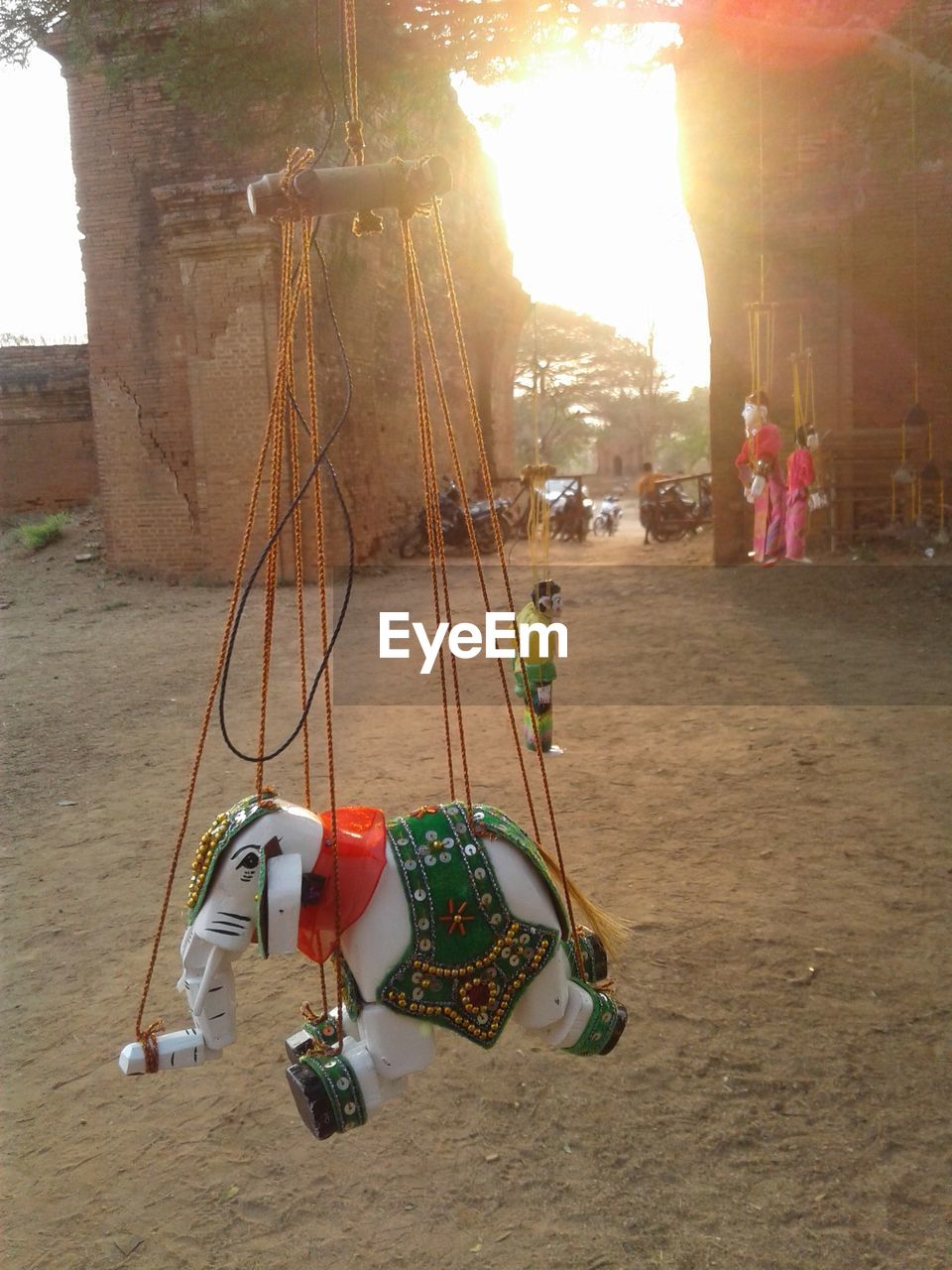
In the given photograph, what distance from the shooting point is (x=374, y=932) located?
1.97m

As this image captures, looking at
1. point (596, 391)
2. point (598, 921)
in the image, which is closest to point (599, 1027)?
point (598, 921)

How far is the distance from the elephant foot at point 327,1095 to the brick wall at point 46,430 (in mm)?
16214

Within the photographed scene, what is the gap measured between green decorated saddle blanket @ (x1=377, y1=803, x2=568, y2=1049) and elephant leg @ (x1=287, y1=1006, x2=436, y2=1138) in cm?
5

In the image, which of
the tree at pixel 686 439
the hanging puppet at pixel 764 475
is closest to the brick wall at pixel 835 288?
the hanging puppet at pixel 764 475

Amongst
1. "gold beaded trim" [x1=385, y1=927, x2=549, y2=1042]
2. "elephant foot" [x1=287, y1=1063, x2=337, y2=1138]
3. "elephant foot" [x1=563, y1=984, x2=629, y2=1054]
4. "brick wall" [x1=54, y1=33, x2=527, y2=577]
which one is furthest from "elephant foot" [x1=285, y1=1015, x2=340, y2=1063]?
"brick wall" [x1=54, y1=33, x2=527, y2=577]

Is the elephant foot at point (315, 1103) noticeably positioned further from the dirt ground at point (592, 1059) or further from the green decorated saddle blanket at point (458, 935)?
the dirt ground at point (592, 1059)

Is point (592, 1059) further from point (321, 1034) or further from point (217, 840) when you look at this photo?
point (217, 840)

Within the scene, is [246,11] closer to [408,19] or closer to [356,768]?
[408,19]

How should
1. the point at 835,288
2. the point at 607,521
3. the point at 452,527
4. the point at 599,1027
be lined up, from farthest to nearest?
the point at 607,521
the point at 452,527
the point at 835,288
the point at 599,1027

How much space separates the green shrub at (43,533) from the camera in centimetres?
1552

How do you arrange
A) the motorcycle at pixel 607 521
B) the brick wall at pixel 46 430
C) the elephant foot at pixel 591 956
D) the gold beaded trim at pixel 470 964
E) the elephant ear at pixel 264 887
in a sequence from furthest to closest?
the motorcycle at pixel 607 521 → the brick wall at pixel 46 430 → the elephant foot at pixel 591 956 → the gold beaded trim at pixel 470 964 → the elephant ear at pixel 264 887

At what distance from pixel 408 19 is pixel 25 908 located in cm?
564

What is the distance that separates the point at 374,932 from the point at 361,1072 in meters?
0.27

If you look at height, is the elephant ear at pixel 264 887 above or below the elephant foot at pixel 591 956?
above
